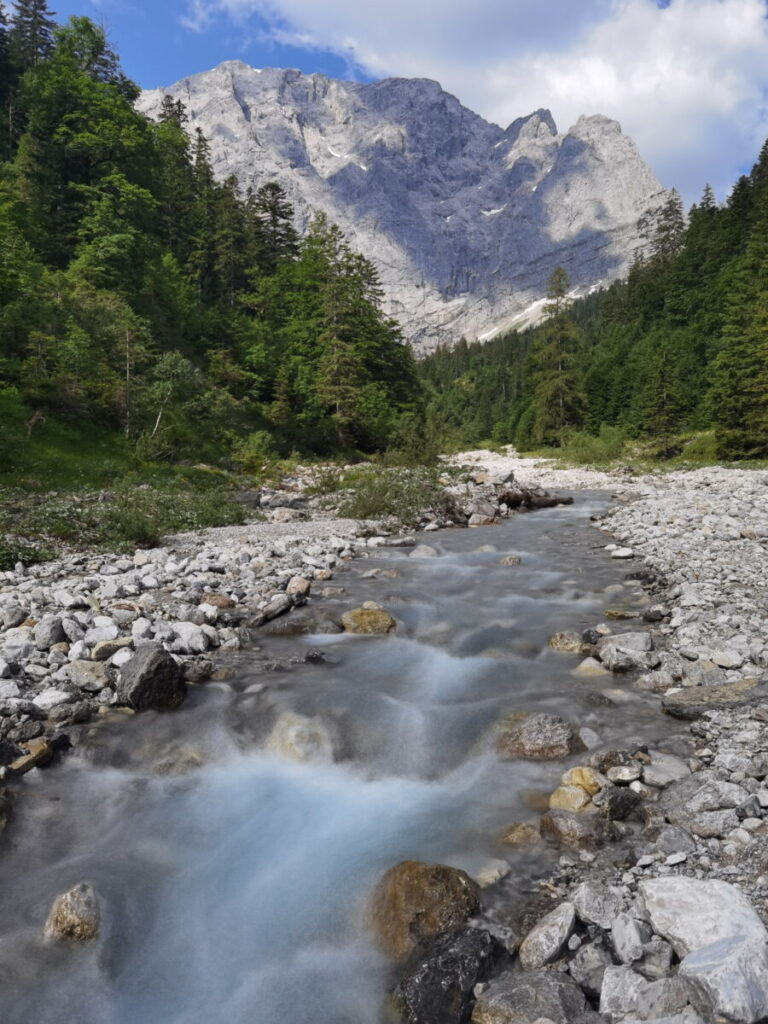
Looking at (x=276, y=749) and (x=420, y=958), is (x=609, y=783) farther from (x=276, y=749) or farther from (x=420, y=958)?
(x=276, y=749)

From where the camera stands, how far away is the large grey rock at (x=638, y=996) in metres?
2.78

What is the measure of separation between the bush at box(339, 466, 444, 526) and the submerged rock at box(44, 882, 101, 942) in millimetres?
14112

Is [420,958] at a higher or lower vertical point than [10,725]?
lower

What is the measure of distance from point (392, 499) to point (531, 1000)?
1591 centimetres

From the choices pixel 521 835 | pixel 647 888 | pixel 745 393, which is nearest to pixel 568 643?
pixel 521 835

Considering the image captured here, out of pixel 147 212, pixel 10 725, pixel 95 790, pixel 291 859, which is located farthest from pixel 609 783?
pixel 147 212

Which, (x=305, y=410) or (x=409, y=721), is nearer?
(x=409, y=721)

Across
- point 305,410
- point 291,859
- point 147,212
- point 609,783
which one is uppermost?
point 147,212

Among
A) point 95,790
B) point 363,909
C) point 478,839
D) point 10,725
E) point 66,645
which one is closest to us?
point 363,909

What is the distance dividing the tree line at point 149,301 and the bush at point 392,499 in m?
7.96

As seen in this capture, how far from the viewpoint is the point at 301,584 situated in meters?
10.3

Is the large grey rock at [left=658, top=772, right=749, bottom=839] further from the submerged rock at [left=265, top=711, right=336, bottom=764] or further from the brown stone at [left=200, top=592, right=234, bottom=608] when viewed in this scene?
the brown stone at [left=200, top=592, right=234, bottom=608]

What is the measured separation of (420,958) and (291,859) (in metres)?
1.47

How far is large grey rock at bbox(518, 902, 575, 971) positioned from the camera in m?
3.28
